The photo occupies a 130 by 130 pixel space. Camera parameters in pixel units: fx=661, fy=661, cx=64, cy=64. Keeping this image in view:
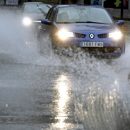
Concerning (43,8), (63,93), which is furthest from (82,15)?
(43,8)

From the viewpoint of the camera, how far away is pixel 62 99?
10.1 m

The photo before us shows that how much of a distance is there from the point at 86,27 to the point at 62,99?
635 cm

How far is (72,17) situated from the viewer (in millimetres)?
17094

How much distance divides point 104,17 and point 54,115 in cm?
899

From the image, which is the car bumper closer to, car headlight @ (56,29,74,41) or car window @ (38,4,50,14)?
car headlight @ (56,29,74,41)

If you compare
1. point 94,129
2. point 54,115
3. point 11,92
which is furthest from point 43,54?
point 94,129

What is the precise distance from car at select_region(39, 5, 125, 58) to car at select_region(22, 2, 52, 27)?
7585 millimetres

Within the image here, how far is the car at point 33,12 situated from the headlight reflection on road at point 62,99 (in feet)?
39.6

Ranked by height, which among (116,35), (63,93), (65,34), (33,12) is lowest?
(33,12)

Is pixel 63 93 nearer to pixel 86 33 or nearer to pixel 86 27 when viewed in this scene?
pixel 86 33

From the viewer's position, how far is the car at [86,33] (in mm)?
15992

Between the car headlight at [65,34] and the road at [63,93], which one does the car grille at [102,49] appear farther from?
the car headlight at [65,34]

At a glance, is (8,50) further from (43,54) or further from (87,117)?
(87,117)

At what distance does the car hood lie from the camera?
16.1 metres
